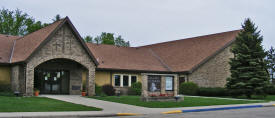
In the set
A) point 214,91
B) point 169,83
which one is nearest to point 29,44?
point 169,83

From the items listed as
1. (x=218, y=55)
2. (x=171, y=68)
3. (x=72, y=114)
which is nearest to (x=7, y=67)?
(x=72, y=114)

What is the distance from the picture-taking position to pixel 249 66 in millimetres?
32031

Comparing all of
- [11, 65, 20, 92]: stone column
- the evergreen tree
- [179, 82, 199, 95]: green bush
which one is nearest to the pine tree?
[179, 82, 199, 95]: green bush

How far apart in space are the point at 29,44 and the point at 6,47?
13.0 ft

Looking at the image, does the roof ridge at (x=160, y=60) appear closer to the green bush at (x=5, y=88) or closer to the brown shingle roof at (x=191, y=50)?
the brown shingle roof at (x=191, y=50)

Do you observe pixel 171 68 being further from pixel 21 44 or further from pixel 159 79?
pixel 21 44

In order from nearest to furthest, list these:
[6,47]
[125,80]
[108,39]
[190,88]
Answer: [6,47]
[125,80]
[190,88]
[108,39]

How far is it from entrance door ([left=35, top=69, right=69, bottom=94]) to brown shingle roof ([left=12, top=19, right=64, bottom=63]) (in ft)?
7.16

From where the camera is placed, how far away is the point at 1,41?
32.4 meters

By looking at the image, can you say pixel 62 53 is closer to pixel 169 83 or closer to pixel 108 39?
pixel 169 83

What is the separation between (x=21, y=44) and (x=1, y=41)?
2.92 m

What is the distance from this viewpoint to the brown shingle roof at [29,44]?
26.5 m

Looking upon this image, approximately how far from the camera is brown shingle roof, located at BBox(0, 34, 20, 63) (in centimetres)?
2872

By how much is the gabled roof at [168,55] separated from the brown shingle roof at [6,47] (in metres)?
8.57
